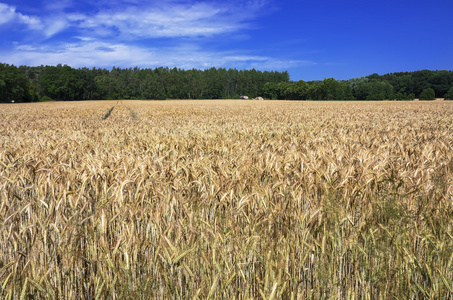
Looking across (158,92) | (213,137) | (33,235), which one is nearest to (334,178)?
(33,235)

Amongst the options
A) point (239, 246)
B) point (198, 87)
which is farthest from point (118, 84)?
point (239, 246)

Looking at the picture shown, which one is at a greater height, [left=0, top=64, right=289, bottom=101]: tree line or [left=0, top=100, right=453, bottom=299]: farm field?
[left=0, top=64, right=289, bottom=101]: tree line

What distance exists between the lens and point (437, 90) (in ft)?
392

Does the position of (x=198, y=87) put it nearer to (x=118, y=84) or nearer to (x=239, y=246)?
(x=118, y=84)

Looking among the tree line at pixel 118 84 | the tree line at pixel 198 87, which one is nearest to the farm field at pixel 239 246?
the tree line at pixel 118 84

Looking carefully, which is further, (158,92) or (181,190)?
(158,92)

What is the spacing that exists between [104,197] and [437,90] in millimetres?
143915

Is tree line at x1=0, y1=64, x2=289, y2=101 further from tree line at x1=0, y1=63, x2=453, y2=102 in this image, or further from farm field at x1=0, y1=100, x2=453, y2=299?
farm field at x1=0, y1=100, x2=453, y2=299

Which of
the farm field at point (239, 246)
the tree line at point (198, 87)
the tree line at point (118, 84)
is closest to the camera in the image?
the farm field at point (239, 246)

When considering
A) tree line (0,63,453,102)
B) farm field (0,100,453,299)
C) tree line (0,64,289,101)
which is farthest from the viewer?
tree line (0,63,453,102)

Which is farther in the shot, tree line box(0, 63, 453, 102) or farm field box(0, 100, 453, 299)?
tree line box(0, 63, 453, 102)

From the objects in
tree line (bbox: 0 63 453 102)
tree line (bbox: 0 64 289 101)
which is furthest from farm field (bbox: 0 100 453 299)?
tree line (bbox: 0 63 453 102)

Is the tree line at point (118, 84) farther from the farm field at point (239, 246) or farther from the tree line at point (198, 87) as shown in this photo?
the farm field at point (239, 246)

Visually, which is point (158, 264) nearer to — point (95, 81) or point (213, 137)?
point (213, 137)
